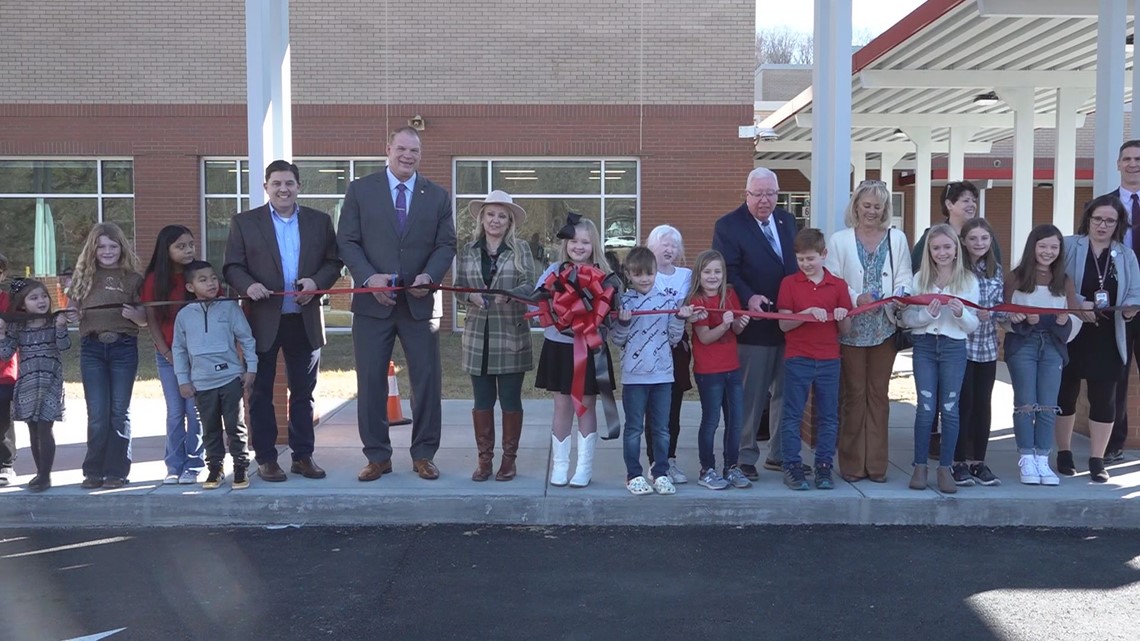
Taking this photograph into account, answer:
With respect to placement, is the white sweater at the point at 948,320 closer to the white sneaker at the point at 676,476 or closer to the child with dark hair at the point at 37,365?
the white sneaker at the point at 676,476

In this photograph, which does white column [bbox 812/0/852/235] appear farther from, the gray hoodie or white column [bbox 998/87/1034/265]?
white column [bbox 998/87/1034/265]

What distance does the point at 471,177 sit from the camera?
59.8 ft

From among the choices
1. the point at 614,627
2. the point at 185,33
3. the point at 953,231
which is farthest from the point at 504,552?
the point at 185,33

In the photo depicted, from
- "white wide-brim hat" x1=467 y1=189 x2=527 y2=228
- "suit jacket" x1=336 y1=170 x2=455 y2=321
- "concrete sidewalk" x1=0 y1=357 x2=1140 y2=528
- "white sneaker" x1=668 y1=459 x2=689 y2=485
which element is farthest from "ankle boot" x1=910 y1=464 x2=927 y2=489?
"suit jacket" x1=336 y1=170 x2=455 y2=321

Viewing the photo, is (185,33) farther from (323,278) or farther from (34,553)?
(34,553)

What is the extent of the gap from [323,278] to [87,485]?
1.98 metres

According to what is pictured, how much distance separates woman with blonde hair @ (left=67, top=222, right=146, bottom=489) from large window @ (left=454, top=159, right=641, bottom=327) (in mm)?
11543

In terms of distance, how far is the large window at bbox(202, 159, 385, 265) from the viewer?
18.1 metres

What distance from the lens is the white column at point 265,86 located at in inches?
302

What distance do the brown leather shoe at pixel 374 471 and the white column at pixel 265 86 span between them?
208cm

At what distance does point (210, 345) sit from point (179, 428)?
739mm

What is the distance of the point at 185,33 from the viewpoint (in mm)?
17578

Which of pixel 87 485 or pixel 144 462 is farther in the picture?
pixel 144 462

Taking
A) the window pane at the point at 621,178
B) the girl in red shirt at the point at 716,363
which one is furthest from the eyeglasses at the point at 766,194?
the window pane at the point at 621,178
